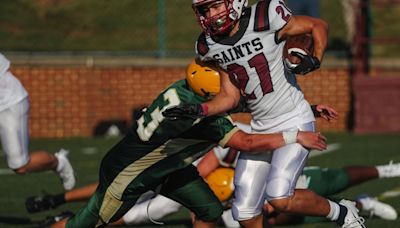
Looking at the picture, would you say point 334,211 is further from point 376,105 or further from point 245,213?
point 376,105

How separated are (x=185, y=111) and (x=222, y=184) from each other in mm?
1837

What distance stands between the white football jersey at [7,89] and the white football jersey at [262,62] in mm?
2103

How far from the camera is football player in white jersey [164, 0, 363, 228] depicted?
266 inches

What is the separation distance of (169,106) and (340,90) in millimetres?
8680

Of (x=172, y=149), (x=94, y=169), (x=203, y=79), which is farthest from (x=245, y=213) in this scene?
(x=94, y=169)

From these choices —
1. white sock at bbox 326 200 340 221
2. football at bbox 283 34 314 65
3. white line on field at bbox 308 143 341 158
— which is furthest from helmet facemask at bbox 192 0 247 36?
white line on field at bbox 308 143 341 158

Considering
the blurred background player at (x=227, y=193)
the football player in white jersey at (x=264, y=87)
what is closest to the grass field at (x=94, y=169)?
the blurred background player at (x=227, y=193)

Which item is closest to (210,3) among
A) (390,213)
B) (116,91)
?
(390,213)

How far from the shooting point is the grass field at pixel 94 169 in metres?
8.73

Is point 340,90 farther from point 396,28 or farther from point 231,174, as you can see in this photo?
point 231,174

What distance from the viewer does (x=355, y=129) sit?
14.8m

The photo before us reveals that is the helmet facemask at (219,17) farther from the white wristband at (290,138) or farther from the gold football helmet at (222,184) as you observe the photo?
the gold football helmet at (222,184)

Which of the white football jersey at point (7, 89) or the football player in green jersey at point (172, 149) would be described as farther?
the white football jersey at point (7, 89)

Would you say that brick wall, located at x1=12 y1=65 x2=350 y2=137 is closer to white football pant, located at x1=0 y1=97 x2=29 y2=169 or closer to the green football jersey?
white football pant, located at x1=0 y1=97 x2=29 y2=169
